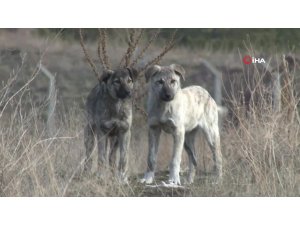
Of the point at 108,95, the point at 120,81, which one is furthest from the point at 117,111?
the point at 120,81

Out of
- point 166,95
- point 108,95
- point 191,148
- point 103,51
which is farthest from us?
point 103,51

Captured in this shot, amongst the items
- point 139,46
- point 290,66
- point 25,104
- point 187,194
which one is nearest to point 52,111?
point 25,104

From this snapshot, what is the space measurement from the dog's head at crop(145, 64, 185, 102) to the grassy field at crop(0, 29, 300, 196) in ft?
3.27

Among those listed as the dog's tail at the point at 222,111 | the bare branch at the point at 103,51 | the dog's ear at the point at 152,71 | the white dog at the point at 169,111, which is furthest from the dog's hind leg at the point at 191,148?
the bare branch at the point at 103,51

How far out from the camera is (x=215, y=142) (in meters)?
12.5

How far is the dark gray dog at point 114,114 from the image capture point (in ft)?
37.9

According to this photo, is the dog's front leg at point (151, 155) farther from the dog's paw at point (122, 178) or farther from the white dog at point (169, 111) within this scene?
the dog's paw at point (122, 178)

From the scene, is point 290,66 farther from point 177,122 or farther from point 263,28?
point 177,122

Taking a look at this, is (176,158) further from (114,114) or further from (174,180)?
(114,114)

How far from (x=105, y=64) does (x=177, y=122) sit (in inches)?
79.7

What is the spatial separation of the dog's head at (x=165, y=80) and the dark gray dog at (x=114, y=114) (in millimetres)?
253

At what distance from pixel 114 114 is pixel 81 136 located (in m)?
0.88

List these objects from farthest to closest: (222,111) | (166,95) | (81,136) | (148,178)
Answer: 1. (222,111)
2. (81,136)
3. (148,178)
4. (166,95)

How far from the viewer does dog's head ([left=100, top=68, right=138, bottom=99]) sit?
11516 millimetres
